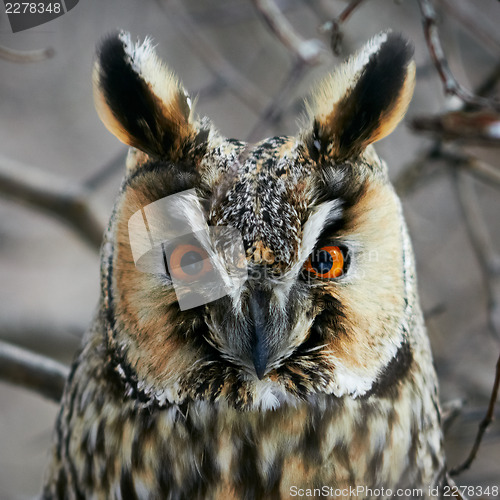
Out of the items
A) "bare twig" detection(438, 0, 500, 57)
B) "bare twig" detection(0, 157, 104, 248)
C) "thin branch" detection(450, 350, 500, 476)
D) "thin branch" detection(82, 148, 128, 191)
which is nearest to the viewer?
"thin branch" detection(450, 350, 500, 476)

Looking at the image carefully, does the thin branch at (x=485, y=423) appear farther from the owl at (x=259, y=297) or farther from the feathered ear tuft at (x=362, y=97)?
the feathered ear tuft at (x=362, y=97)

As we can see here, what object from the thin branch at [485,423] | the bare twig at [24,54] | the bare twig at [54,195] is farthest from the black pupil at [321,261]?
the bare twig at [54,195]

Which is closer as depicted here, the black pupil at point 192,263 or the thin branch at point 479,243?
the black pupil at point 192,263

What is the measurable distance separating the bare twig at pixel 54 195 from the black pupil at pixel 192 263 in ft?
3.67

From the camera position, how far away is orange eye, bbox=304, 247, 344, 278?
1.00m

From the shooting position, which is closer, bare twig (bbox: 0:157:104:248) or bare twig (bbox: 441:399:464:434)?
bare twig (bbox: 441:399:464:434)

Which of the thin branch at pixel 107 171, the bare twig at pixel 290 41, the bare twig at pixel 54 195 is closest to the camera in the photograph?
the bare twig at pixel 290 41

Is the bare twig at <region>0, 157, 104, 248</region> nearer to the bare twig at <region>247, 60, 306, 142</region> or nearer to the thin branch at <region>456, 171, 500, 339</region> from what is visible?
the bare twig at <region>247, 60, 306, 142</region>

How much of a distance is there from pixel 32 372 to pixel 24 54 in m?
0.97

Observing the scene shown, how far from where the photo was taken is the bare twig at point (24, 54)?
123cm

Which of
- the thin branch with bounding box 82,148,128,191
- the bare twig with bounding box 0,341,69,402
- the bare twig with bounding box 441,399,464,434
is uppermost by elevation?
the thin branch with bounding box 82,148,128,191

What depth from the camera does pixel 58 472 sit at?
1.56 m

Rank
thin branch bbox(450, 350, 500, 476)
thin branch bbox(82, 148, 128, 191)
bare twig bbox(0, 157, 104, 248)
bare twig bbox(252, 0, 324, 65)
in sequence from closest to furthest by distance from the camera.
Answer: thin branch bbox(450, 350, 500, 476) < bare twig bbox(252, 0, 324, 65) < thin branch bbox(82, 148, 128, 191) < bare twig bbox(0, 157, 104, 248)

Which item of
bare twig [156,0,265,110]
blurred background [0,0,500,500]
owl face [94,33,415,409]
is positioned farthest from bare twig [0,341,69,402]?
bare twig [156,0,265,110]
